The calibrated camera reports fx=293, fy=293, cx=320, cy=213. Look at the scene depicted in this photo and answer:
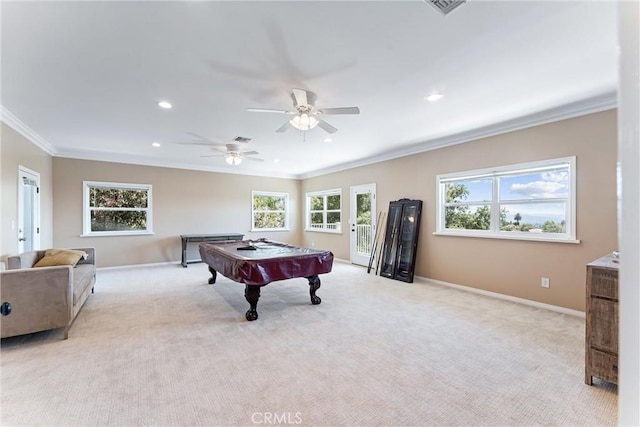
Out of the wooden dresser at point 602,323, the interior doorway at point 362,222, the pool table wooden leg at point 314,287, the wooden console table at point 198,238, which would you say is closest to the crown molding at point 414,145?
the interior doorway at point 362,222

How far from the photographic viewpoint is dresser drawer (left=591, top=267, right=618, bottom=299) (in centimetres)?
206

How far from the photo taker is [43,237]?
5.31 m

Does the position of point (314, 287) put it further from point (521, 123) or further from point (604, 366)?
point (521, 123)

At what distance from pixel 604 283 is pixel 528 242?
205cm

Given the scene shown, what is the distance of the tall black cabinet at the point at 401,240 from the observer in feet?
17.7

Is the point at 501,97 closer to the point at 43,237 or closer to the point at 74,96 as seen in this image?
the point at 74,96

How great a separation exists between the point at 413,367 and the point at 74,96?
14.6 feet

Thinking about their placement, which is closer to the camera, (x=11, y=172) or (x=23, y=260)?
(x=23, y=260)

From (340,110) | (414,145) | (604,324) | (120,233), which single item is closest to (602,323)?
(604,324)

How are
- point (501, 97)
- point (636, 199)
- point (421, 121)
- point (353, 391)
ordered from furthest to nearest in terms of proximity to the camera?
point (421, 121), point (501, 97), point (353, 391), point (636, 199)

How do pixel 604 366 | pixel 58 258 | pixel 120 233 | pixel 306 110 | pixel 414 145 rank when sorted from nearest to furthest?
pixel 604 366
pixel 306 110
pixel 58 258
pixel 414 145
pixel 120 233

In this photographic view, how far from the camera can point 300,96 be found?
296 cm

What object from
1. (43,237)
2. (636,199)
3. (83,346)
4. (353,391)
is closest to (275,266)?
(353,391)

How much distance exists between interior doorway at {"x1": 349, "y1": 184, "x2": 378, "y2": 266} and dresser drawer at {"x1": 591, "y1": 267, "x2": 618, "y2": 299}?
4.31 metres
